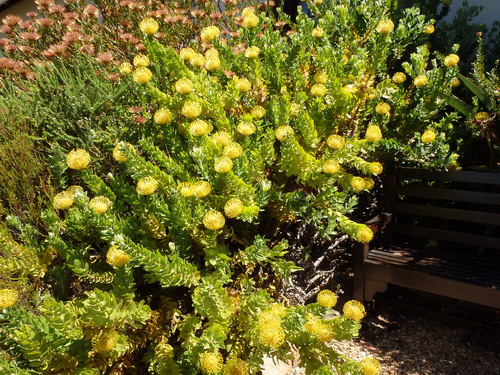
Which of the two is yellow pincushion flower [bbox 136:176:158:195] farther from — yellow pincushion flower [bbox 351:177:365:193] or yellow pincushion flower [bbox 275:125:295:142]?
yellow pincushion flower [bbox 351:177:365:193]

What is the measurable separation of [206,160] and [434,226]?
193 centimetres

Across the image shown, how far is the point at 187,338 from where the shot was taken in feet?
5.27

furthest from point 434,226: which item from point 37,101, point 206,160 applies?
point 37,101

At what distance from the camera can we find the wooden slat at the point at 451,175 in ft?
7.36

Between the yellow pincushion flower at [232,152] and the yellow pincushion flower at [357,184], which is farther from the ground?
the yellow pincushion flower at [232,152]

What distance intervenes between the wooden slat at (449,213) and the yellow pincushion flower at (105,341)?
2.00 metres

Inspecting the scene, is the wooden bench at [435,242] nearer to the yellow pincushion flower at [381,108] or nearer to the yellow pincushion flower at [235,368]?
the yellow pincushion flower at [381,108]

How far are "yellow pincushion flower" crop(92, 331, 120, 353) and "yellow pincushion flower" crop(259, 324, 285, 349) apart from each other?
523 mm

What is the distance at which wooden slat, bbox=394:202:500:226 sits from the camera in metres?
2.35

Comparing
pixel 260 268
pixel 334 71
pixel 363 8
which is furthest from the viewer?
pixel 363 8

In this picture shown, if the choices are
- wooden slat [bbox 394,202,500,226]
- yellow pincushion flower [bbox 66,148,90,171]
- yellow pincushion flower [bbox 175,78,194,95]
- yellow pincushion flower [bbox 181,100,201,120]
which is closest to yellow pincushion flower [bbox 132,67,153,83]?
yellow pincushion flower [bbox 175,78,194,95]

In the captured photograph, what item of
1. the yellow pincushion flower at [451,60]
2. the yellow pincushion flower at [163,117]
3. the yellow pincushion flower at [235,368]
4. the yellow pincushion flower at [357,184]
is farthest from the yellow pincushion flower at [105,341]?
the yellow pincushion flower at [451,60]

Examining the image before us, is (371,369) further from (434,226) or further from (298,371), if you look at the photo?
(434,226)

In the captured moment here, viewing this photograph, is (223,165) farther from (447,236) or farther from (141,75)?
(447,236)
